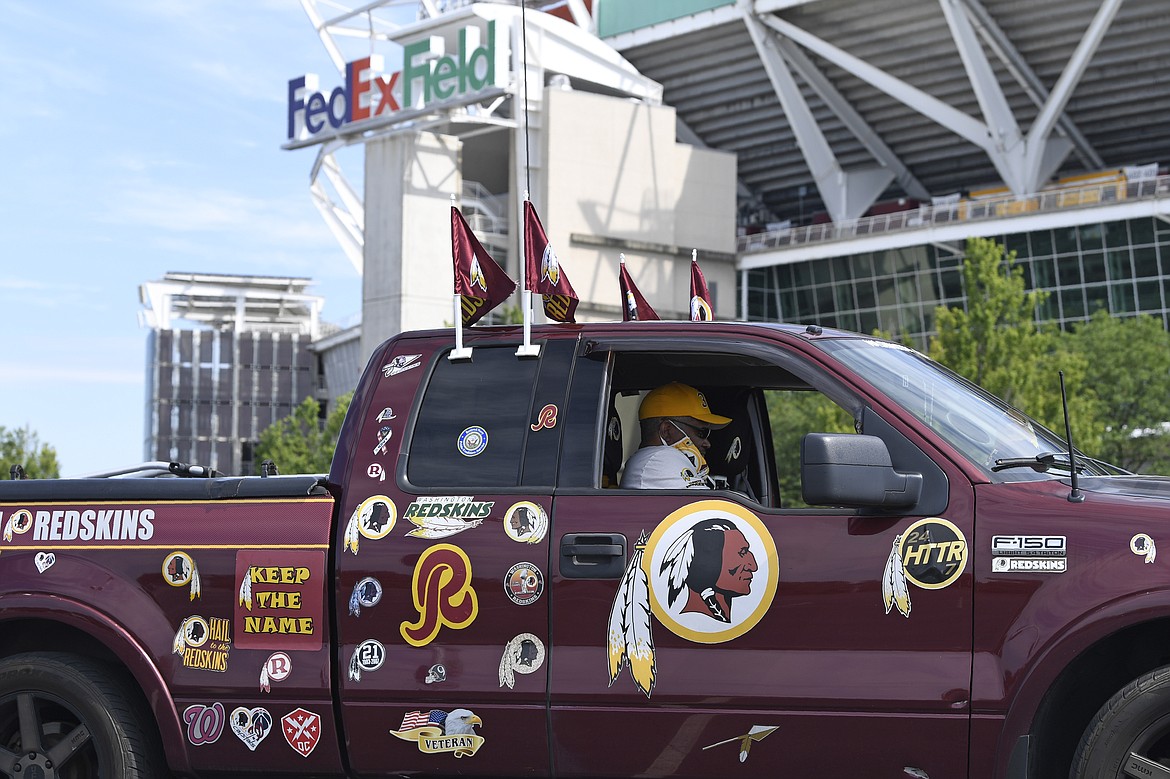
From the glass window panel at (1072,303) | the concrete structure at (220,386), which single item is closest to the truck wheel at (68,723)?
the glass window panel at (1072,303)

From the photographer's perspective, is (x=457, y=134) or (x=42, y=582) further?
(x=457, y=134)

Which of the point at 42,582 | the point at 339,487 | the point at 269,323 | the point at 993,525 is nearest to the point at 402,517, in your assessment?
the point at 339,487

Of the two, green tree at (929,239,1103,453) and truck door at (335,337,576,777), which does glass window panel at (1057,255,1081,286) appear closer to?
green tree at (929,239,1103,453)

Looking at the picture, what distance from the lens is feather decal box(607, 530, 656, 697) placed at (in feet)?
16.4

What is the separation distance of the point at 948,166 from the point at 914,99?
342 inches

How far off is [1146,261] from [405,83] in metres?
30.6

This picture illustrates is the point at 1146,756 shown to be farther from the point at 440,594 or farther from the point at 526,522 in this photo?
the point at 440,594

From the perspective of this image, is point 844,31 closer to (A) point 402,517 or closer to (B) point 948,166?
(B) point 948,166

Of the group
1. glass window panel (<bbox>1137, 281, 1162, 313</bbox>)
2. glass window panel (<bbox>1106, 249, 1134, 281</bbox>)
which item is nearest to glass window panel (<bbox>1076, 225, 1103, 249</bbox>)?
glass window panel (<bbox>1106, 249, 1134, 281</bbox>)

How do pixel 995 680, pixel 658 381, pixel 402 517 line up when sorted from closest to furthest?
pixel 995 680, pixel 402 517, pixel 658 381

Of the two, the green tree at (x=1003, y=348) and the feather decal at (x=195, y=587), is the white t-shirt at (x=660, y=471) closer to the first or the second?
the feather decal at (x=195, y=587)

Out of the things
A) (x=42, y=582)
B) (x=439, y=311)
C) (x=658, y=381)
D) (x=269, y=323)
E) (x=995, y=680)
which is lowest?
(x=995, y=680)

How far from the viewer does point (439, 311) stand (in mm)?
64938

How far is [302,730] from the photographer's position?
5363 millimetres
